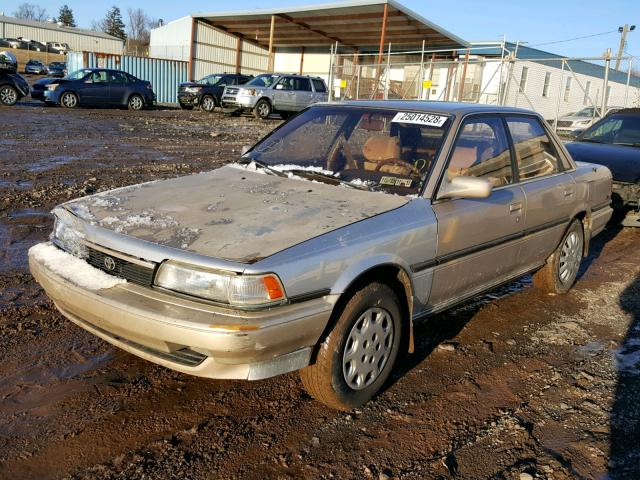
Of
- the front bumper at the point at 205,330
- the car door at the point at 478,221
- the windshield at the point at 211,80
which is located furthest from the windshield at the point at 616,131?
the windshield at the point at 211,80

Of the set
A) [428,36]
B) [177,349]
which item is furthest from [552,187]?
[428,36]

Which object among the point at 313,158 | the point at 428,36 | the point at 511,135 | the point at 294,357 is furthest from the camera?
the point at 428,36

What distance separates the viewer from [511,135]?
14.6ft

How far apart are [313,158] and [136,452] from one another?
2.26m

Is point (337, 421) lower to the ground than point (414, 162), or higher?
lower

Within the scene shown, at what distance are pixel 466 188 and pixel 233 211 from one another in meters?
1.41

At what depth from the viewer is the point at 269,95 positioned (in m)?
22.5

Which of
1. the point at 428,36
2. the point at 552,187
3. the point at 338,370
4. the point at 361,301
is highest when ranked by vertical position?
the point at 428,36

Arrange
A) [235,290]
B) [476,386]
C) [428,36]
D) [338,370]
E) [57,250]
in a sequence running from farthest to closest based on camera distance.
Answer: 1. [428,36]
2. [476,386]
3. [57,250]
4. [338,370]
5. [235,290]

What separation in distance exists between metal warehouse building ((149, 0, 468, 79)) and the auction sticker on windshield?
21342 mm

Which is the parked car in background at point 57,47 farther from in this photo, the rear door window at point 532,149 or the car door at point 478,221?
the car door at point 478,221

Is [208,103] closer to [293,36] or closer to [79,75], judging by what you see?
[79,75]

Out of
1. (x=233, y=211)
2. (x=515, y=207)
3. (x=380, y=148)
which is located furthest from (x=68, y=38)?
(x=233, y=211)

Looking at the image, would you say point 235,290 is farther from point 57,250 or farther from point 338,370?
point 57,250
